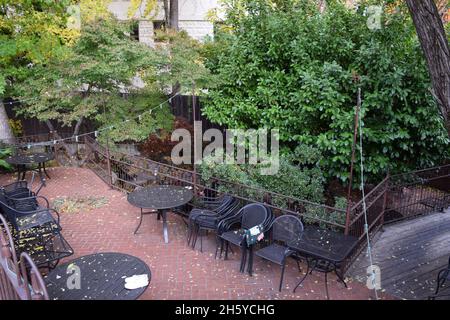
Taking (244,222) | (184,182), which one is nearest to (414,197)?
→ (244,222)

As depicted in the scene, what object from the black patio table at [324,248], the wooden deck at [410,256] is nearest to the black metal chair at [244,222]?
the black patio table at [324,248]

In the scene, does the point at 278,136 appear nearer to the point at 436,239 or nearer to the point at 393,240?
the point at 393,240

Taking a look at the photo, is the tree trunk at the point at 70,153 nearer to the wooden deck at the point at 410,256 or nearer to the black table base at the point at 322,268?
the black table base at the point at 322,268

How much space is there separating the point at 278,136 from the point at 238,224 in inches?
107

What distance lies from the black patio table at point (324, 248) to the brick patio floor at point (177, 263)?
23 cm

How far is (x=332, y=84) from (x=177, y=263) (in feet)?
15.6

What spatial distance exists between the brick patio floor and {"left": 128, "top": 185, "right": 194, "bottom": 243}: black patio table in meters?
0.35

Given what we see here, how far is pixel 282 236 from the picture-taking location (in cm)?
618

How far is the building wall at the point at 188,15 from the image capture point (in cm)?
1672

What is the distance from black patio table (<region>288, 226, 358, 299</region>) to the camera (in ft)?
17.1

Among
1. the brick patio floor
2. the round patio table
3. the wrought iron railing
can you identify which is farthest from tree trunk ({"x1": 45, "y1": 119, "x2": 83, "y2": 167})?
the round patio table

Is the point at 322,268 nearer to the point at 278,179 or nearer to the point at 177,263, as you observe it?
the point at 177,263

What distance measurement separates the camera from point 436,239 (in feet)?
24.4
